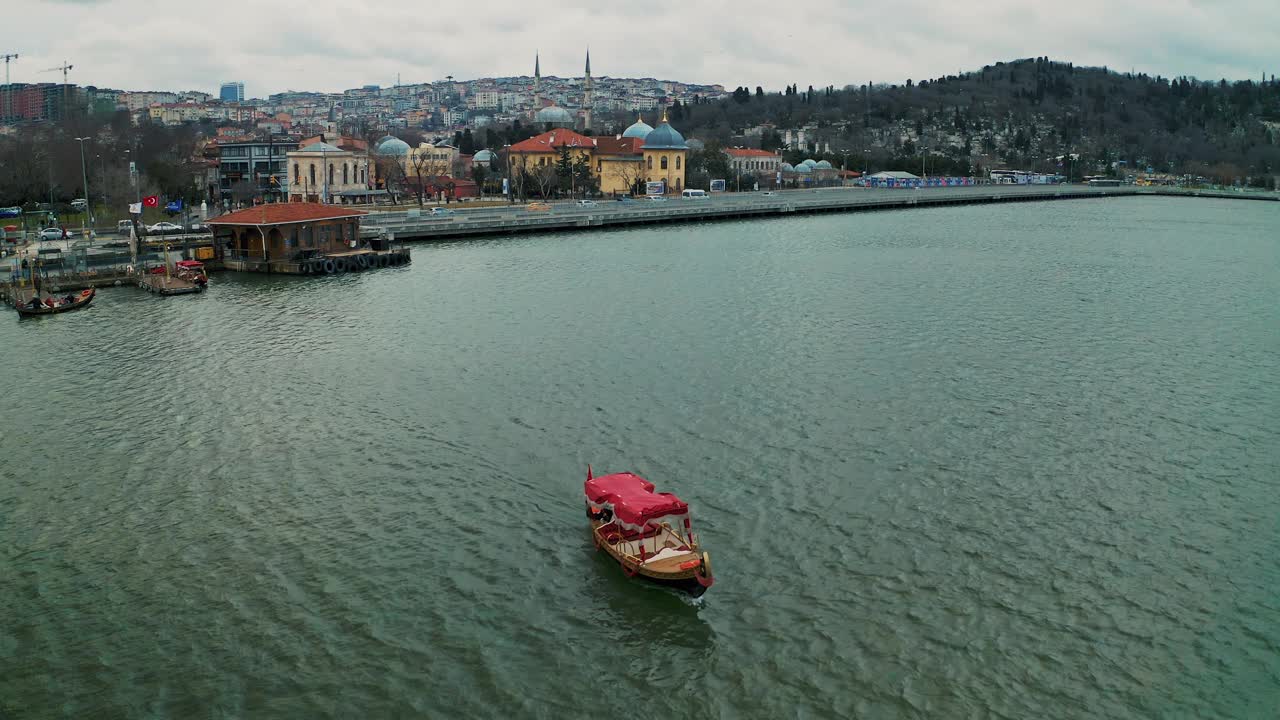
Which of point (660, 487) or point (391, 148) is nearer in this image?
point (660, 487)

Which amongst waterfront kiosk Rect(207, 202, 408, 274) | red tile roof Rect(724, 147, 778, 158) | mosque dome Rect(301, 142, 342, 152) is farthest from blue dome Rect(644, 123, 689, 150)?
waterfront kiosk Rect(207, 202, 408, 274)

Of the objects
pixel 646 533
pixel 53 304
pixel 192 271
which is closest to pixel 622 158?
pixel 192 271

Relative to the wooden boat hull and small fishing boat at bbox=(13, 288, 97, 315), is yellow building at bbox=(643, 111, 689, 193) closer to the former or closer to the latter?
small fishing boat at bbox=(13, 288, 97, 315)

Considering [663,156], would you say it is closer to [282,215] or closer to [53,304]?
[282,215]

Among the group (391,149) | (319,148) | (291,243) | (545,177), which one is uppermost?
(391,149)

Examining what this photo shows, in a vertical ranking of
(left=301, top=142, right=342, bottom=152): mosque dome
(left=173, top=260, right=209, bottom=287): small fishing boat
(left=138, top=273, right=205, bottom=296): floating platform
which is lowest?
(left=138, top=273, right=205, bottom=296): floating platform

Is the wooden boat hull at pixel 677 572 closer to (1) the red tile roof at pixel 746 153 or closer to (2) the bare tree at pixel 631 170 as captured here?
(2) the bare tree at pixel 631 170
